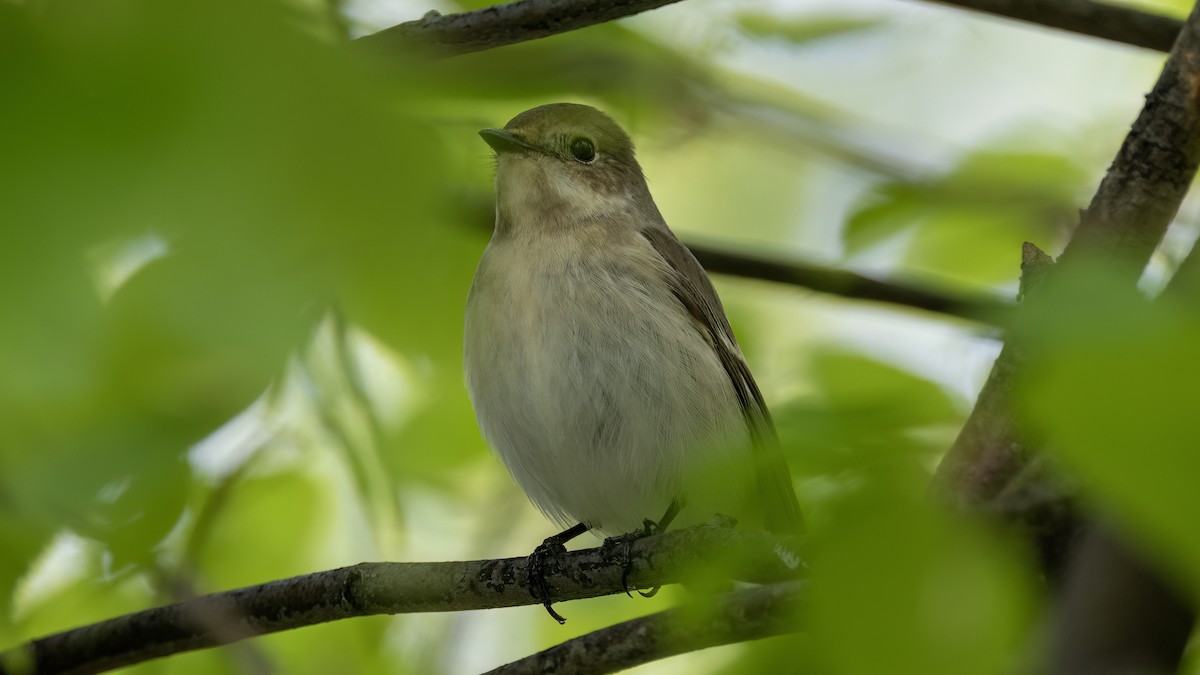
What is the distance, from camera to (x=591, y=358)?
396 cm

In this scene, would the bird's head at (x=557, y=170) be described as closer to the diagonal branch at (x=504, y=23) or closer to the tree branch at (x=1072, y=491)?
the diagonal branch at (x=504, y=23)

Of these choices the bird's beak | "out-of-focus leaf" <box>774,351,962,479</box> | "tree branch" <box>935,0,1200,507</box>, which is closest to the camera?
"out-of-focus leaf" <box>774,351,962,479</box>

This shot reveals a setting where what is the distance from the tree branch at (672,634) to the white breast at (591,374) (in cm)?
98

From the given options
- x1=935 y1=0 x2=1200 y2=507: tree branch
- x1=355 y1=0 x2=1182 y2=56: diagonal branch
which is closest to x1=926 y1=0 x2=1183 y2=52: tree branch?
x1=935 y1=0 x2=1200 y2=507: tree branch

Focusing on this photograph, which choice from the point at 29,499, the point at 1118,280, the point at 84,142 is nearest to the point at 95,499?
the point at 29,499

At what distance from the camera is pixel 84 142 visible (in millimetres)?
898

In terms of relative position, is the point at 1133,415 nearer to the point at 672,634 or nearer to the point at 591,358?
the point at 672,634

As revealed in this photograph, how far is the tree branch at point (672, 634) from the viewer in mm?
2438

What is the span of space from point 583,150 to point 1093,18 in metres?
2.10

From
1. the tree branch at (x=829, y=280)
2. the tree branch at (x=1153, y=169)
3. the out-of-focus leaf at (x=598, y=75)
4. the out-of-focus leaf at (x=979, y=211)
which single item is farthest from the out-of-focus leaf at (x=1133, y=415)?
the out-of-focus leaf at (x=979, y=211)

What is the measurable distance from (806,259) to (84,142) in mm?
3407

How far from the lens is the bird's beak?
13.5 feet

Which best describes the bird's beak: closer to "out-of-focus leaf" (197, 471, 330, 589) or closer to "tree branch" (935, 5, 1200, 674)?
"out-of-focus leaf" (197, 471, 330, 589)

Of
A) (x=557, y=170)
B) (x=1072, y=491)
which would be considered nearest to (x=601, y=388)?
(x=557, y=170)
